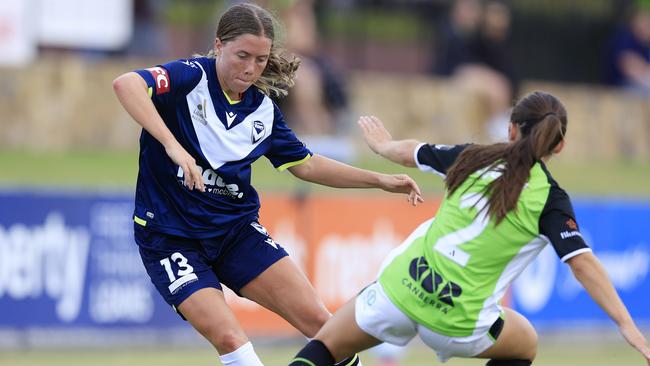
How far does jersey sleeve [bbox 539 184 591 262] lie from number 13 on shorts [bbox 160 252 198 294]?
176cm

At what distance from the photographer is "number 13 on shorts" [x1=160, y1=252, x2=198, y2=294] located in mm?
6383

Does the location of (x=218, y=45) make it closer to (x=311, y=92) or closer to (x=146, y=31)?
(x=311, y=92)

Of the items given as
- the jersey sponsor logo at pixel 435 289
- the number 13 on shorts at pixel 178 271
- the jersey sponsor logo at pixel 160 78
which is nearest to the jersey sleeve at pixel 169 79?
the jersey sponsor logo at pixel 160 78

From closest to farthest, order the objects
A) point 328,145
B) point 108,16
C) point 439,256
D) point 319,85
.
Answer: point 439,256 → point 328,145 → point 319,85 → point 108,16

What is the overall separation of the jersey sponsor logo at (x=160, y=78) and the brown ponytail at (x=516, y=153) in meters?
1.45

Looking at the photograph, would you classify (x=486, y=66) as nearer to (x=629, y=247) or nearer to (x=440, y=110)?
(x=440, y=110)

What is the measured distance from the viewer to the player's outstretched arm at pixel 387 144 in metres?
6.46

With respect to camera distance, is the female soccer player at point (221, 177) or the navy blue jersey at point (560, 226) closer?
the navy blue jersey at point (560, 226)

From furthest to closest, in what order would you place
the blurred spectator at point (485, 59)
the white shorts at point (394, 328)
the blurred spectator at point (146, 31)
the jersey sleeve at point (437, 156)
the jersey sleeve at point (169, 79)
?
1. the blurred spectator at point (146, 31)
2. the blurred spectator at point (485, 59)
3. the jersey sleeve at point (169, 79)
4. the jersey sleeve at point (437, 156)
5. the white shorts at point (394, 328)

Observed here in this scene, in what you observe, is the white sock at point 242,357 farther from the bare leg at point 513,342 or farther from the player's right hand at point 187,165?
the bare leg at point 513,342

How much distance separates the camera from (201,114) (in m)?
6.50

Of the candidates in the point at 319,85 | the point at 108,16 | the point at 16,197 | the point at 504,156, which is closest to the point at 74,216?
the point at 16,197

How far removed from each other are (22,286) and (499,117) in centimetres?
669

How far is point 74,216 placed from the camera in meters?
10.7
